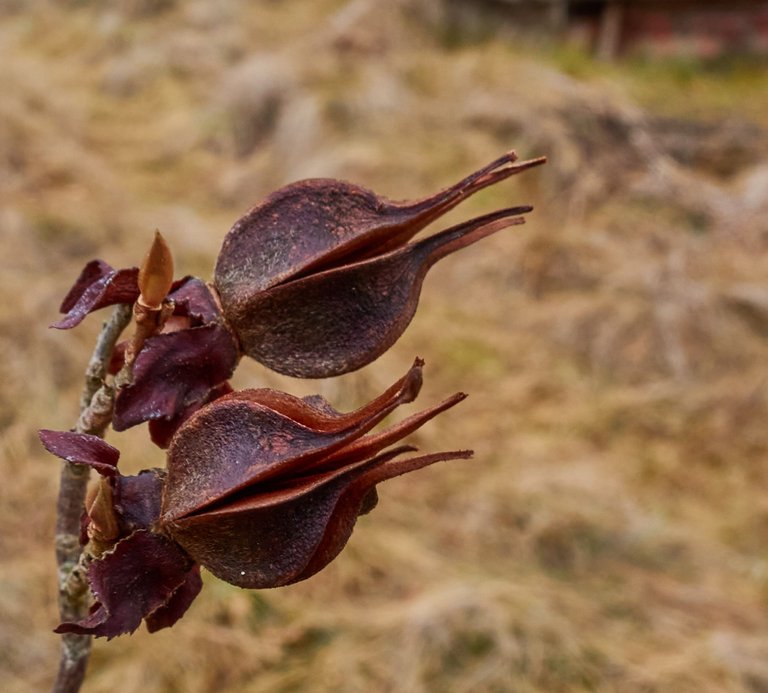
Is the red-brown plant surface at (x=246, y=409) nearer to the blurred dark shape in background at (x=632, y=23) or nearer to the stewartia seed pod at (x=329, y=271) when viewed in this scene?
the stewartia seed pod at (x=329, y=271)


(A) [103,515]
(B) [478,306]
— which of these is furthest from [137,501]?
(B) [478,306]

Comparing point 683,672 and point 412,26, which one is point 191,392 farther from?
point 412,26

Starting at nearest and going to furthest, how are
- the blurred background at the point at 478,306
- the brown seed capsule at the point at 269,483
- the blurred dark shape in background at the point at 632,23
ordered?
the brown seed capsule at the point at 269,483 < the blurred background at the point at 478,306 < the blurred dark shape in background at the point at 632,23

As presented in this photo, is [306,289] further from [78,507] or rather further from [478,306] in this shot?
[478,306]

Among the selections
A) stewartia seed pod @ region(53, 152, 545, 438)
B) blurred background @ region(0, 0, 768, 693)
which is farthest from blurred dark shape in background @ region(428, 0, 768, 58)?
stewartia seed pod @ region(53, 152, 545, 438)

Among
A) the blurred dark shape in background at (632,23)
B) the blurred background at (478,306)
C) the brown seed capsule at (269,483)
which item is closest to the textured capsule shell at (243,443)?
the brown seed capsule at (269,483)

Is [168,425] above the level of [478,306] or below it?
above
